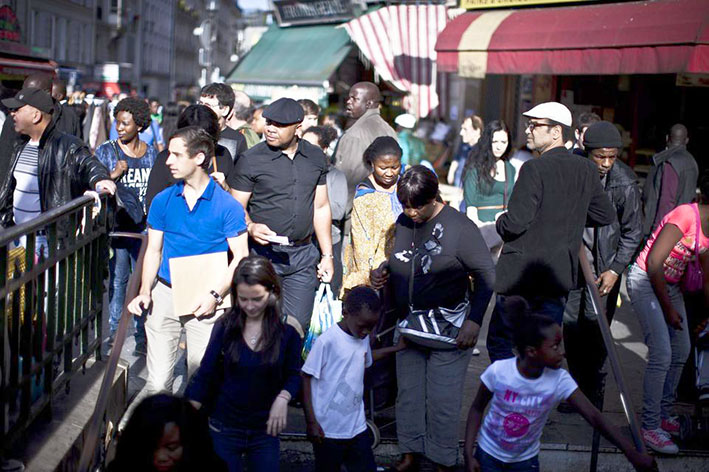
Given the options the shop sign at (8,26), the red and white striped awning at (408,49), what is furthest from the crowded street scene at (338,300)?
the shop sign at (8,26)

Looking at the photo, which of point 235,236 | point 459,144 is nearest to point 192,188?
point 235,236

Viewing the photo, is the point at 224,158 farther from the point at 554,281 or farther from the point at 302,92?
the point at 302,92

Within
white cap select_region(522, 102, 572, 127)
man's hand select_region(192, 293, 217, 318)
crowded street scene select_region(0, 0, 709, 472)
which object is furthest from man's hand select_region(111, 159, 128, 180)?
white cap select_region(522, 102, 572, 127)

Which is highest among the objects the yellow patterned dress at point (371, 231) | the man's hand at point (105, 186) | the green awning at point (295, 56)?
the green awning at point (295, 56)

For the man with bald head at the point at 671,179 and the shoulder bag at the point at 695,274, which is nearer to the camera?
the shoulder bag at the point at 695,274

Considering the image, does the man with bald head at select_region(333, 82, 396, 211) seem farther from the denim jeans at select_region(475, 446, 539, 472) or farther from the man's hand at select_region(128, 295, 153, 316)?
the denim jeans at select_region(475, 446, 539, 472)

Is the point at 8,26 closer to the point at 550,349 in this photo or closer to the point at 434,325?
the point at 434,325

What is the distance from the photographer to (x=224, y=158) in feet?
18.4

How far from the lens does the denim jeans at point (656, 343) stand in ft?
17.1

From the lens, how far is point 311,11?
19.1m

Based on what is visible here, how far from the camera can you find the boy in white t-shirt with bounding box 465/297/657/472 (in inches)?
144

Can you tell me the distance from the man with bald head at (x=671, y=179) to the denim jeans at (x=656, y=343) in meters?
2.65

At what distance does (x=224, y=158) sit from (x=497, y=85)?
33.3 feet

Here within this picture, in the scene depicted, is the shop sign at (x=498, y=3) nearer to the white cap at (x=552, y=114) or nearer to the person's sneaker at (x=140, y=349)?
the white cap at (x=552, y=114)
